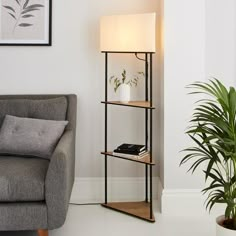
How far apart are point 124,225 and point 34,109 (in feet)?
3.60

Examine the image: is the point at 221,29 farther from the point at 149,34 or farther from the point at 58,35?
the point at 58,35

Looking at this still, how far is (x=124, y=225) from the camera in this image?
10.6ft

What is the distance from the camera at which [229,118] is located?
2512 mm

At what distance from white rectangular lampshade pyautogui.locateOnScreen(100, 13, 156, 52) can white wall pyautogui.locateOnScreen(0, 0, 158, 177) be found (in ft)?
1.35

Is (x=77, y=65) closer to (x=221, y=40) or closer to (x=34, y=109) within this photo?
(x=34, y=109)

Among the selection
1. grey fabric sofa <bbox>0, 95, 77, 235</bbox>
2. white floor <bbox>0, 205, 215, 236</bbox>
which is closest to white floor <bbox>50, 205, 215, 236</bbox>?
white floor <bbox>0, 205, 215, 236</bbox>

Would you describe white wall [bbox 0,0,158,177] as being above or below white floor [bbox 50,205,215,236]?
above

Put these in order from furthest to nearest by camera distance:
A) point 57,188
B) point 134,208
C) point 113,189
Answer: point 113,189 → point 134,208 → point 57,188

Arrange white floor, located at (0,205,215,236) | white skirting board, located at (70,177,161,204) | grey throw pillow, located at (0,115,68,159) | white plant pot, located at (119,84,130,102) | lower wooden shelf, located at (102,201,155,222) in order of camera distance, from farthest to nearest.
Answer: white skirting board, located at (70,177,161,204) < white plant pot, located at (119,84,130,102) < lower wooden shelf, located at (102,201,155,222) < grey throw pillow, located at (0,115,68,159) < white floor, located at (0,205,215,236)

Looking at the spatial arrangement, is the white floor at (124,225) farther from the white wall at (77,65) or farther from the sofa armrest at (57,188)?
the white wall at (77,65)

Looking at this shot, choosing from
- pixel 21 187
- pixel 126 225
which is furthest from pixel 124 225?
pixel 21 187

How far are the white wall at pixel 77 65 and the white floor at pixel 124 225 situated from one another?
693mm

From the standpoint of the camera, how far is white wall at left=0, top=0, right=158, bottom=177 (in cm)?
374

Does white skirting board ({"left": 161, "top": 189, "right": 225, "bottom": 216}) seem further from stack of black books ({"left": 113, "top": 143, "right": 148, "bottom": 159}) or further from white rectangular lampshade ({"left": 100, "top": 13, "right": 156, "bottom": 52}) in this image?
white rectangular lampshade ({"left": 100, "top": 13, "right": 156, "bottom": 52})
